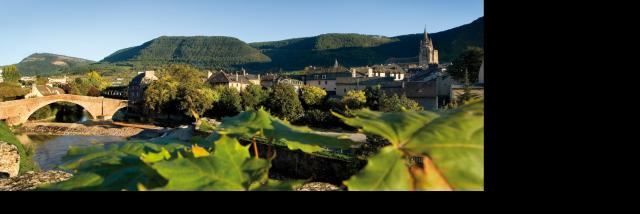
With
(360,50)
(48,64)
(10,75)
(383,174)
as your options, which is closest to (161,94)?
(10,75)

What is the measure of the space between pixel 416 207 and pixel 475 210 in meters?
0.07

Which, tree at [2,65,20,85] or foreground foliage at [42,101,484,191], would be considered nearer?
foreground foliage at [42,101,484,191]

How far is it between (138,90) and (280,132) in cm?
4323

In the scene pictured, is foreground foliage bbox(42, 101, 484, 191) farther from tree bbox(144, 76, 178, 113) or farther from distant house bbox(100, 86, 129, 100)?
distant house bbox(100, 86, 129, 100)

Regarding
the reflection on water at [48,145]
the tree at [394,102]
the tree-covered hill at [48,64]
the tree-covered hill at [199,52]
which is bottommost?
the reflection on water at [48,145]

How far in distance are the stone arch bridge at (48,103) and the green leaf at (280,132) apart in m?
32.5

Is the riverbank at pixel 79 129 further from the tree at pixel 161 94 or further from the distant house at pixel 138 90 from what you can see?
the distant house at pixel 138 90

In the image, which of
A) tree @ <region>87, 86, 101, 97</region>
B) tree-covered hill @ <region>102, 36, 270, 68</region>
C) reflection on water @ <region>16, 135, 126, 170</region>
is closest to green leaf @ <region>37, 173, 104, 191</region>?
reflection on water @ <region>16, 135, 126, 170</region>

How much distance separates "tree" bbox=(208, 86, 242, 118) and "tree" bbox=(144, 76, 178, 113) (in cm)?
322

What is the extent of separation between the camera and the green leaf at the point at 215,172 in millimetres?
448

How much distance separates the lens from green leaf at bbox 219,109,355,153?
528mm

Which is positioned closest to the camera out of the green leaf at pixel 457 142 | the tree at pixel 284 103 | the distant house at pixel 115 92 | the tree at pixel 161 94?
the green leaf at pixel 457 142

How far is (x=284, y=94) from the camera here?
27188mm

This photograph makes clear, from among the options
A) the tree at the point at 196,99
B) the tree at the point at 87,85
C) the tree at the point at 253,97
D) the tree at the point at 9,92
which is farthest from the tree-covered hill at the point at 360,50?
the tree at the point at 9,92
